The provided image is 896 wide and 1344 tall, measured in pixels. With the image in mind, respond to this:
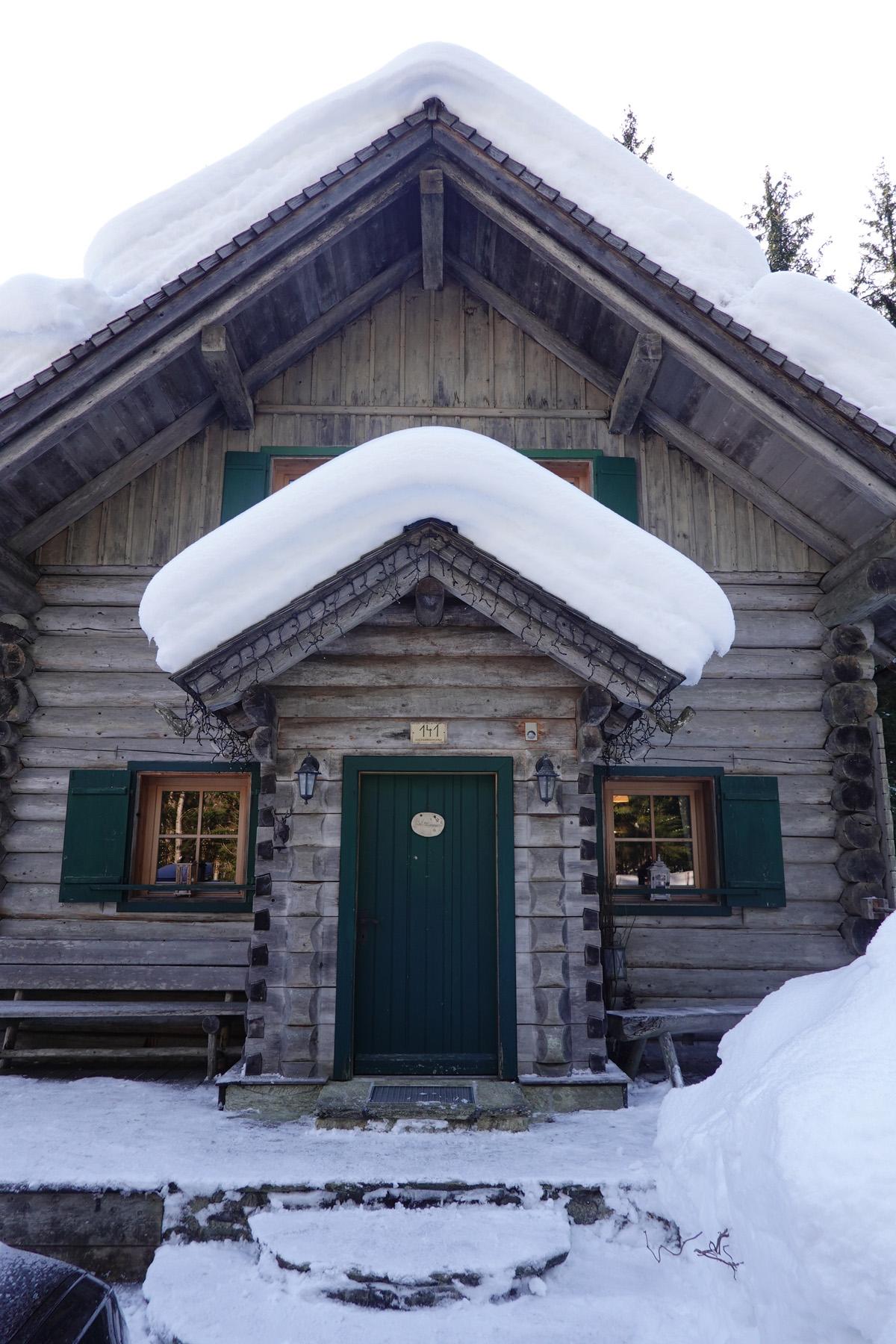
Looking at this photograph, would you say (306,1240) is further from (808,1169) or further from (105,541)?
(105,541)

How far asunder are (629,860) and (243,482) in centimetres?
495

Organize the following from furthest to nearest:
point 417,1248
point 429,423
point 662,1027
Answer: point 429,423 < point 662,1027 < point 417,1248

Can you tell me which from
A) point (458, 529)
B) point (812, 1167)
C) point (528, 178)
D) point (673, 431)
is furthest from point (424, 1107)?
point (528, 178)

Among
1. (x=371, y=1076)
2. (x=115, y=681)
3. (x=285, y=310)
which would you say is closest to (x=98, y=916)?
(x=115, y=681)

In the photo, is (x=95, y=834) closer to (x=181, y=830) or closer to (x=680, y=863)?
(x=181, y=830)

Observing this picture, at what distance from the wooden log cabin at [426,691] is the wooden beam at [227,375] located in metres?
0.03

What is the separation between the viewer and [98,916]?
6617 millimetres

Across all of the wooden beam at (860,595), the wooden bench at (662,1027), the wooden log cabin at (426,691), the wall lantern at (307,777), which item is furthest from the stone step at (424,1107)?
the wooden beam at (860,595)

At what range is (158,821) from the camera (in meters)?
7.09

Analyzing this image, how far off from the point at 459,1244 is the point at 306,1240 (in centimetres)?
71

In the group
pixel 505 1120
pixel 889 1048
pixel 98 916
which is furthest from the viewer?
pixel 98 916

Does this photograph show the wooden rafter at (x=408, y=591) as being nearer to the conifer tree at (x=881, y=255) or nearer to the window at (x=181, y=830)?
the window at (x=181, y=830)

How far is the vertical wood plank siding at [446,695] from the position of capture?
17.6ft

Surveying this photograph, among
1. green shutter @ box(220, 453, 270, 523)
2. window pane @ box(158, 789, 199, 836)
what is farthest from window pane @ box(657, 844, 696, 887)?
green shutter @ box(220, 453, 270, 523)
